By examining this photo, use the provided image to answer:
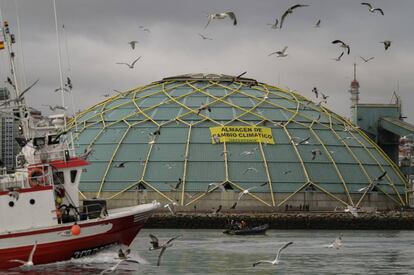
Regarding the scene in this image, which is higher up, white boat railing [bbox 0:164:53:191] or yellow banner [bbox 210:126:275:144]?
yellow banner [bbox 210:126:275:144]

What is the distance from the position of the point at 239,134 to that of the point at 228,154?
11.5 feet

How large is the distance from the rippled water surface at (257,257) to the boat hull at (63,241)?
0.54m

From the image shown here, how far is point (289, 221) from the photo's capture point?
385ft

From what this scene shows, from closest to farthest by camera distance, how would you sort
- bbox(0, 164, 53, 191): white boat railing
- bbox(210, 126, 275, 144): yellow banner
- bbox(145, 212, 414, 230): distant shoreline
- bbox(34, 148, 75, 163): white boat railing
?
1. bbox(0, 164, 53, 191): white boat railing
2. bbox(34, 148, 75, 163): white boat railing
3. bbox(145, 212, 414, 230): distant shoreline
4. bbox(210, 126, 275, 144): yellow banner

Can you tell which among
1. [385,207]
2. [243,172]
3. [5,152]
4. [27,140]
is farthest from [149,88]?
[27,140]

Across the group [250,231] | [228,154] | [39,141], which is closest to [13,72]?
[39,141]

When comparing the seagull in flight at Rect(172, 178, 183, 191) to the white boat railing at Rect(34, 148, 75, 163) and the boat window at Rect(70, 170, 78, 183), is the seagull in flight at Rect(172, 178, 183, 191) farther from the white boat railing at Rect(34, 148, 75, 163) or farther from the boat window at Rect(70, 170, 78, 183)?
the white boat railing at Rect(34, 148, 75, 163)

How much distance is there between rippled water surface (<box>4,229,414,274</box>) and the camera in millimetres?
67500

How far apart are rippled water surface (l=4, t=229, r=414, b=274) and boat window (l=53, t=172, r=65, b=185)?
193 inches

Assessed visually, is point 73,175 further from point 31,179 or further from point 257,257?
point 257,257

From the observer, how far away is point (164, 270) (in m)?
67.6


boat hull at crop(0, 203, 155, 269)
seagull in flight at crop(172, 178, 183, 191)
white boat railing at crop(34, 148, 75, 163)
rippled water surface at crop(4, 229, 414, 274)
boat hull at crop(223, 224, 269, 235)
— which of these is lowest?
rippled water surface at crop(4, 229, 414, 274)

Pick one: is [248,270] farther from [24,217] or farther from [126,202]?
[126,202]

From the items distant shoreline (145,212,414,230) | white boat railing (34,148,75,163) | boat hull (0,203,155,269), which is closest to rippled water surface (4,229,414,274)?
boat hull (0,203,155,269)
